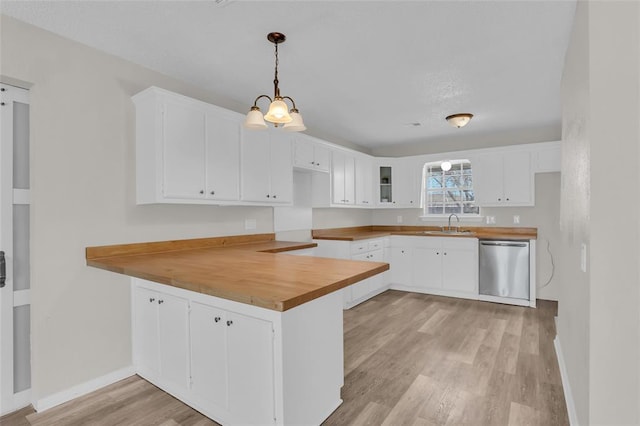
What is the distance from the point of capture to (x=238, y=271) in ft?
6.30

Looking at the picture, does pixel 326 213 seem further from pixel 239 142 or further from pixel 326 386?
pixel 326 386

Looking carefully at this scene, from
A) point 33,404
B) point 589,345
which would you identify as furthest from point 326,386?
point 33,404

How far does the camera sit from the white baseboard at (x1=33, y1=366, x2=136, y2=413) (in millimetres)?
2146

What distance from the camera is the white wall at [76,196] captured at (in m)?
2.15

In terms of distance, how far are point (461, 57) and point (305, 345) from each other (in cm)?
243

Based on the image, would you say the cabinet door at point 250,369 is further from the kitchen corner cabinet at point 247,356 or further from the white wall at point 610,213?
the white wall at point 610,213

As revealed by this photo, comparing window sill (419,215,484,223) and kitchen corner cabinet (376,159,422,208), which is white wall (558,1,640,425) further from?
kitchen corner cabinet (376,159,422,208)

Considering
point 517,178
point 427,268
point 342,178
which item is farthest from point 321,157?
point 517,178

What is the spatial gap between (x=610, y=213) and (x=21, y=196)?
3.38 meters

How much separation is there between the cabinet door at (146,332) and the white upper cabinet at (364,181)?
338 cm

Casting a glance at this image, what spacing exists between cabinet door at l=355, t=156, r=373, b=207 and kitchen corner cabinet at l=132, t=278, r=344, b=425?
10.7 ft

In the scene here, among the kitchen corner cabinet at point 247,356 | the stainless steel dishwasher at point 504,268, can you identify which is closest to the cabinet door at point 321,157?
the stainless steel dishwasher at point 504,268

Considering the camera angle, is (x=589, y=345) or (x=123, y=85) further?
(x=123, y=85)

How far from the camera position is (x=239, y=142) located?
3141 mm
